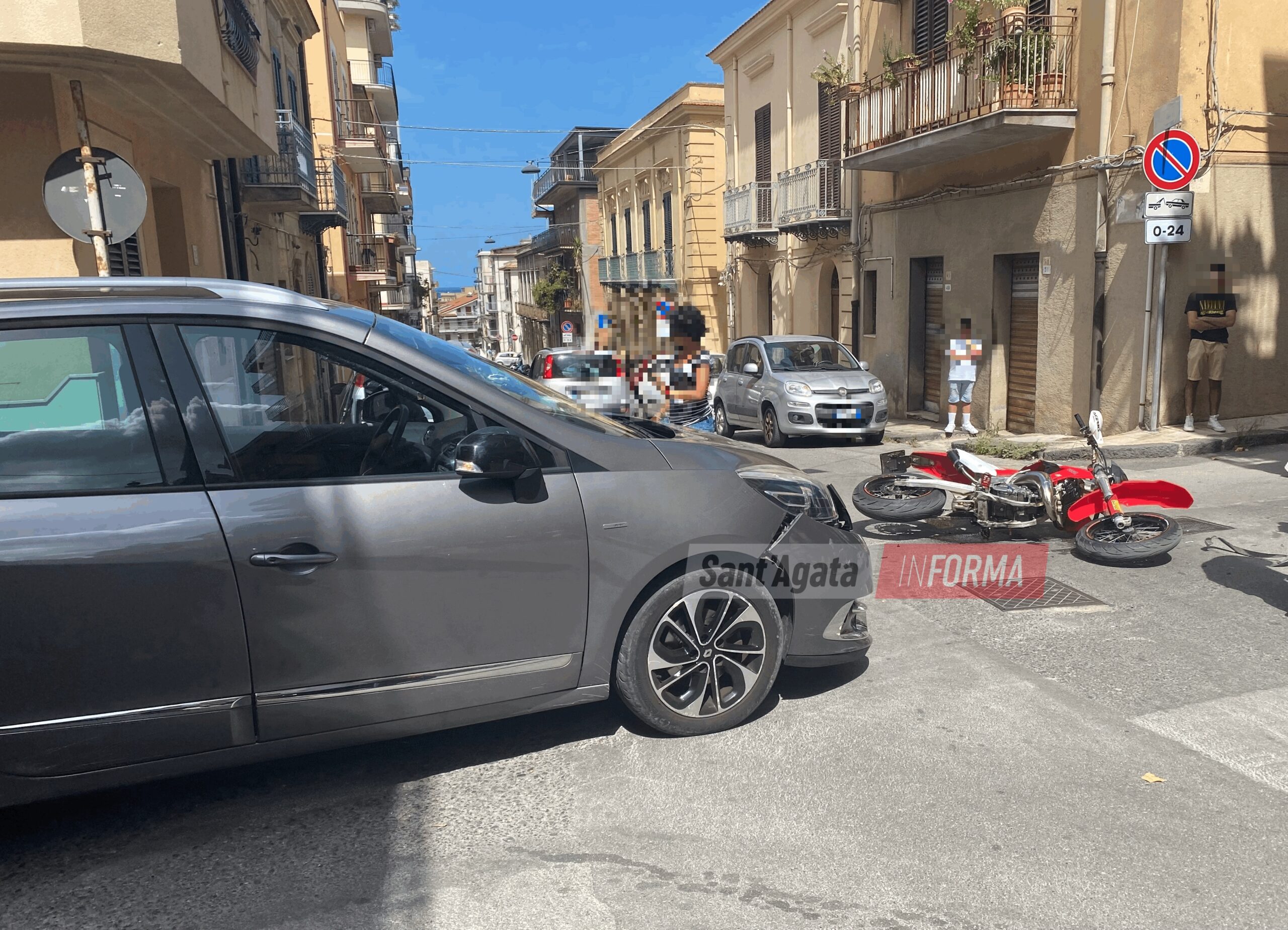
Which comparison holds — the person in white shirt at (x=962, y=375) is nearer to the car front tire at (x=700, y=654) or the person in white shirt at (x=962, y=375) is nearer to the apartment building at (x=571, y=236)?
the car front tire at (x=700, y=654)

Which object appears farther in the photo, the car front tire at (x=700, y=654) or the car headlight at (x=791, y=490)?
the car headlight at (x=791, y=490)

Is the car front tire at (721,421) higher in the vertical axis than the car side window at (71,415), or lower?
lower

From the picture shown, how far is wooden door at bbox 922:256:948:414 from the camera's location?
16.9m

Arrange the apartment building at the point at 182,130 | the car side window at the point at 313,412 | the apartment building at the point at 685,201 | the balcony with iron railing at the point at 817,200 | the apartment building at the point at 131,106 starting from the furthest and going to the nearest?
the apartment building at the point at 685,201, the balcony with iron railing at the point at 817,200, the apartment building at the point at 182,130, the apartment building at the point at 131,106, the car side window at the point at 313,412

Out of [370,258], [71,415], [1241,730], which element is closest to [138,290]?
[71,415]

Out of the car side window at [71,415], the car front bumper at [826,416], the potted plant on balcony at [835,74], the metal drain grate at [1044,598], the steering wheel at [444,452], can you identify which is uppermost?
the potted plant on balcony at [835,74]

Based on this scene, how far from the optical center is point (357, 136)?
106 feet

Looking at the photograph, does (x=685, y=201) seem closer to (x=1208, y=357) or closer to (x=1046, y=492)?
(x=1208, y=357)

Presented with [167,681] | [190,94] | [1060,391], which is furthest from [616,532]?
[1060,391]

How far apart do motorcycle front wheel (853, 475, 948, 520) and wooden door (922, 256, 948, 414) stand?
9.66m

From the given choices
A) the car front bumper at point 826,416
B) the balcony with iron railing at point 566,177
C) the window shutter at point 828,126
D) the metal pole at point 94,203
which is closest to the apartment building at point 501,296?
the balcony with iron railing at point 566,177

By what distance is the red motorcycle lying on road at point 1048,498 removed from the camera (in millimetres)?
6680

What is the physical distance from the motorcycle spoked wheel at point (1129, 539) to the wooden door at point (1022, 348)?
796 cm

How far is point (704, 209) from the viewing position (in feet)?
104
